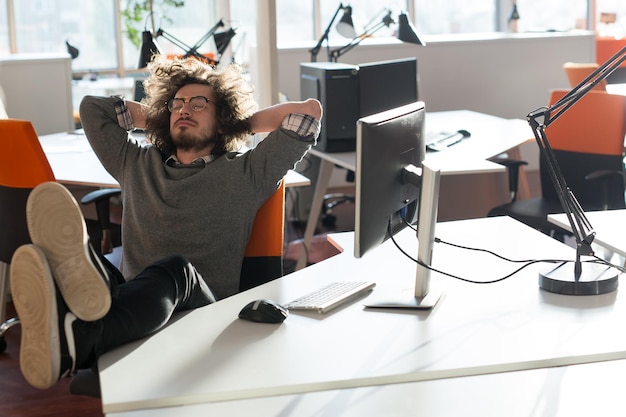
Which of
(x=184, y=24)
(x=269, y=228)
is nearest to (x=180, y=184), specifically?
(x=269, y=228)

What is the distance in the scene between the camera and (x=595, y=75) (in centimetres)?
203

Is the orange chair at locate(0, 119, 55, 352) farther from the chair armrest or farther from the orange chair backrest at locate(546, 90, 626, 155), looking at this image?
the orange chair backrest at locate(546, 90, 626, 155)

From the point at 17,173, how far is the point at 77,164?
84 centimetres

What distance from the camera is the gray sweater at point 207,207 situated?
94.5 inches

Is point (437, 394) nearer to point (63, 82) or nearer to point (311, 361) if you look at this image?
point (311, 361)

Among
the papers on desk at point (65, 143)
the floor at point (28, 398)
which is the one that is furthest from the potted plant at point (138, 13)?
the floor at point (28, 398)

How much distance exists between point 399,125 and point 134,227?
912 mm

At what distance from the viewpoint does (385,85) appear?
14.1 ft

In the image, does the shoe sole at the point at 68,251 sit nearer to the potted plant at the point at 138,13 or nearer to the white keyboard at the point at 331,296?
the white keyboard at the point at 331,296

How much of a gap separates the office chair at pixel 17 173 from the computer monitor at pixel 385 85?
5.73ft

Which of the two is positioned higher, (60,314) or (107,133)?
(107,133)

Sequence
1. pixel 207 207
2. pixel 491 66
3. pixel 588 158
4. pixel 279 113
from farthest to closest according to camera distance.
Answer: pixel 491 66
pixel 588 158
pixel 279 113
pixel 207 207

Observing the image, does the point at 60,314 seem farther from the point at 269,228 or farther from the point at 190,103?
the point at 190,103

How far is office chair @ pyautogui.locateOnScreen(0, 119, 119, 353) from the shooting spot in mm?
2848
